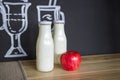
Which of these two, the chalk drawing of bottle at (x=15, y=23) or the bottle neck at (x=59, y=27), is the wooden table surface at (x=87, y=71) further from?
the bottle neck at (x=59, y=27)

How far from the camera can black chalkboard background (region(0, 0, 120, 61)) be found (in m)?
1.18

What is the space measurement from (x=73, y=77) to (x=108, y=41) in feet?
1.80

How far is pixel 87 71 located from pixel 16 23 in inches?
21.0

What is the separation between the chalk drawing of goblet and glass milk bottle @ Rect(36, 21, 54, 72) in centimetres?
25

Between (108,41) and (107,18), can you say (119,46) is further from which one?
(107,18)

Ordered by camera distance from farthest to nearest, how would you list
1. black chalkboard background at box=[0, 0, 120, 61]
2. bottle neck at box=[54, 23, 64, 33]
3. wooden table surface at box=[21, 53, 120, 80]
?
black chalkboard background at box=[0, 0, 120, 61]
bottle neck at box=[54, 23, 64, 33]
wooden table surface at box=[21, 53, 120, 80]

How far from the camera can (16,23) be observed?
1.15 meters

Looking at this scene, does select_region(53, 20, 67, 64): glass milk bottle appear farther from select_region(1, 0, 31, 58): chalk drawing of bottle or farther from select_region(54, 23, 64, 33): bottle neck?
select_region(1, 0, 31, 58): chalk drawing of bottle

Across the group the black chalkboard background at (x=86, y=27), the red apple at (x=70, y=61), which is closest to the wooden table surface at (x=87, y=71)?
the red apple at (x=70, y=61)

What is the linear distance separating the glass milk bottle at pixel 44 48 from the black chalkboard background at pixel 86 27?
247 millimetres

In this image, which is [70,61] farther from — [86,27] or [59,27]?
[86,27]

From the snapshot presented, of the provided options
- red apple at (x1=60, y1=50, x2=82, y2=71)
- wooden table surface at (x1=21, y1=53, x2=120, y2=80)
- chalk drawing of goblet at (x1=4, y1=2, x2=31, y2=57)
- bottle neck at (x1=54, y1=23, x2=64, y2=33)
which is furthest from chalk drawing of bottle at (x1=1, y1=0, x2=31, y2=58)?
red apple at (x1=60, y1=50, x2=82, y2=71)

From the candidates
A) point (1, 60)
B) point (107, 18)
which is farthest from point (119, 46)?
point (1, 60)

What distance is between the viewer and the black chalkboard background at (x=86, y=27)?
46.5 inches
